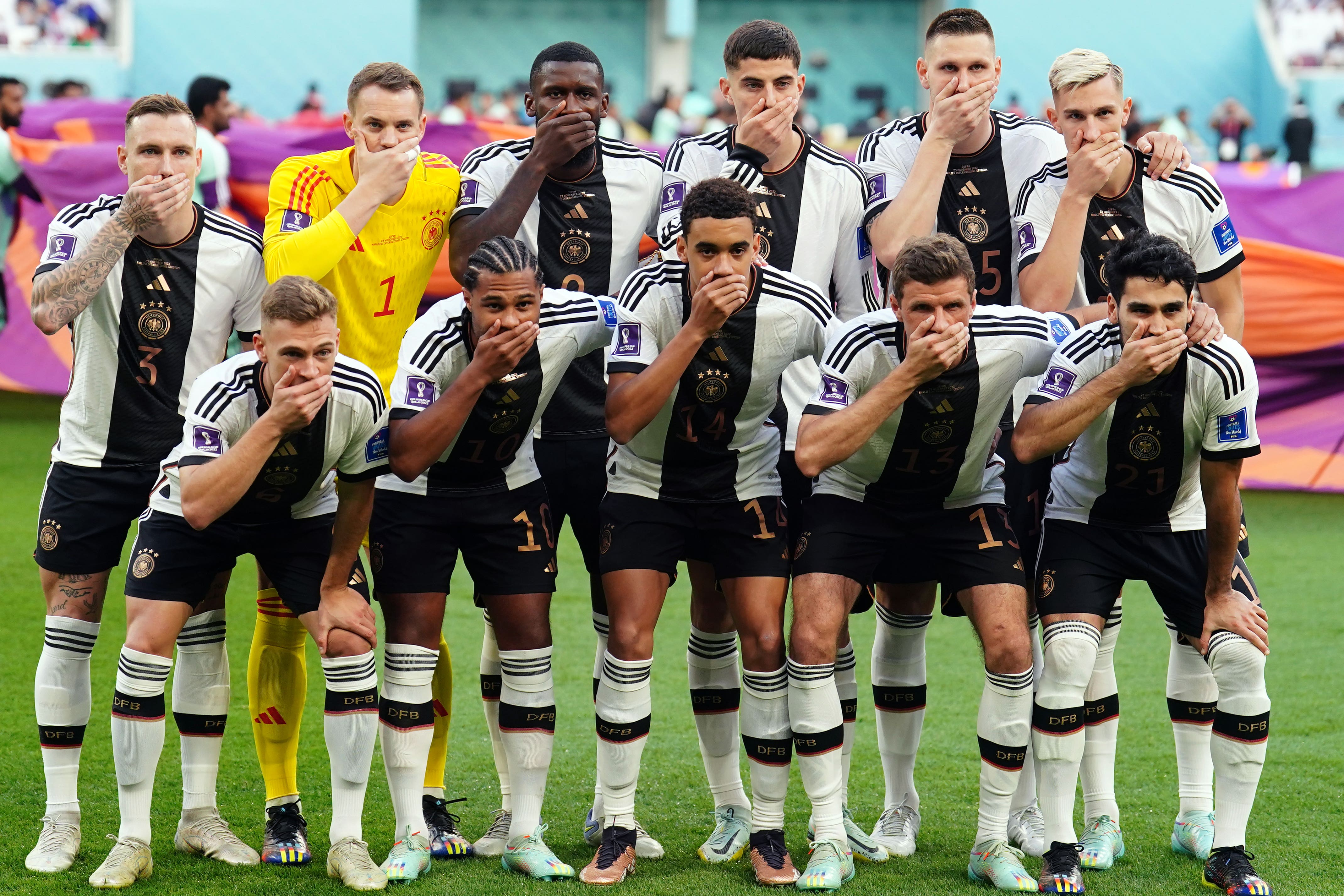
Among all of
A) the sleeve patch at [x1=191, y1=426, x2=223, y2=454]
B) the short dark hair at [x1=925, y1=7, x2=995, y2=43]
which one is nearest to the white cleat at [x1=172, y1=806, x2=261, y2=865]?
the sleeve patch at [x1=191, y1=426, x2=223, y2=454]

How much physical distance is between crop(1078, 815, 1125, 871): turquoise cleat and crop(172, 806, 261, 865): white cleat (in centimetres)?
255

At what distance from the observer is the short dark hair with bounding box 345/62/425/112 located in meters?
4.43

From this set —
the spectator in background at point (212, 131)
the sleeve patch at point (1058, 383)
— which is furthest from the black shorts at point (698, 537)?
the spectator in background at point (212, 131)

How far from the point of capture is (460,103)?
74.3 ft

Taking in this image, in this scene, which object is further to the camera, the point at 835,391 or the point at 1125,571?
the point at 1125,571

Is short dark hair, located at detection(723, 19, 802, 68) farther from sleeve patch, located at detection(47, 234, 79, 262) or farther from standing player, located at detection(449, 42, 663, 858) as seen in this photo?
sleeve patch, located at detection(47, 234, 79, 262)

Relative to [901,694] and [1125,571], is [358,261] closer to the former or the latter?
[901,694]

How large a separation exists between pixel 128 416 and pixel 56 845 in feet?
4.31

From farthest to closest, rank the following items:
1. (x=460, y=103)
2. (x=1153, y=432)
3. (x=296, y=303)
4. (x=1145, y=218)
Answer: (x=460, y=103)
(x=1145, y=218)
(x=1153, y=432)
(x=296, y=303)

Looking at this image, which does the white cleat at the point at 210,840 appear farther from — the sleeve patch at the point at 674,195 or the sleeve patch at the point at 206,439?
the sleeve patch at the point at 674,195

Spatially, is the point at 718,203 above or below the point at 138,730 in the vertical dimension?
above

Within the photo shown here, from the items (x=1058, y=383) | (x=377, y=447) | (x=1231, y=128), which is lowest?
(x=377, y=447)

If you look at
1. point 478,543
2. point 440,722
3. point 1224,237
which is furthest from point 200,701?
point 1224,237

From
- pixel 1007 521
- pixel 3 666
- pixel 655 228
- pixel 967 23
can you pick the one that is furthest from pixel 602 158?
pixel 3 666
